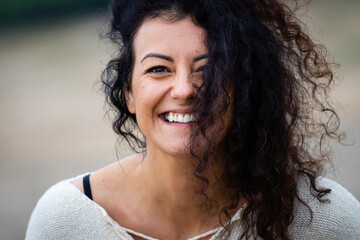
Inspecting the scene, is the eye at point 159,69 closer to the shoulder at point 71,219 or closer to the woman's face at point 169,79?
the woman's face at point 169,79

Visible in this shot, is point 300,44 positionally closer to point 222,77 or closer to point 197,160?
point 222,77

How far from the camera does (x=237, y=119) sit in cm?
253

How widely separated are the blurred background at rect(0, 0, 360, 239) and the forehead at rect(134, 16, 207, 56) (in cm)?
72

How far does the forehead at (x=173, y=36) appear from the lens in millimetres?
2480

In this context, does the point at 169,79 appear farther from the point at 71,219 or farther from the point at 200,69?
the point at 71,219

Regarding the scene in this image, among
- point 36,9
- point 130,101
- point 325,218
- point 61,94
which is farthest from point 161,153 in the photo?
point 36,9

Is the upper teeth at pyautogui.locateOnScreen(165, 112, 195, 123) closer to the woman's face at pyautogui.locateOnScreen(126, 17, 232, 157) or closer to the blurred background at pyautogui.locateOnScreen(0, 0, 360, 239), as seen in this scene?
the woman's face at pyautogui.locateOnScreen(126, 17, 232, 157)

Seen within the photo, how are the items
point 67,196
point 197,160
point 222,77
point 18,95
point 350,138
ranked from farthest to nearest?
1. point 18,95
2. point 350,138
3. point 67,196
4. point 197,160
5. point 222,77

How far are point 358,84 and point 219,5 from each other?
14.3 feet

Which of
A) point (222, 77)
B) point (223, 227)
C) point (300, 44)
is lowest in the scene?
point (223, 227)

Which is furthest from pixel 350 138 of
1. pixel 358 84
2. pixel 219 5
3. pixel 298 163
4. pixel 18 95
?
pixel 18 95

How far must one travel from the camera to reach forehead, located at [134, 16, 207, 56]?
2.48 metres

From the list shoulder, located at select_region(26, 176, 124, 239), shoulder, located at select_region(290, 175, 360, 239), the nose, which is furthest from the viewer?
shoulder, located at select_region(26, 176, 124, 239)

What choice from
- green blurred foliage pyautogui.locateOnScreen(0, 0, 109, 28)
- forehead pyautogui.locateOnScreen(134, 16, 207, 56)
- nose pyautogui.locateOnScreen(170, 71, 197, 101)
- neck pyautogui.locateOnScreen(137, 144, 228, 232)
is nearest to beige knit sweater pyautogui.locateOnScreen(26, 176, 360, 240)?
neck pyautogui.locateOnScreen(137, 144, 228, 232)
